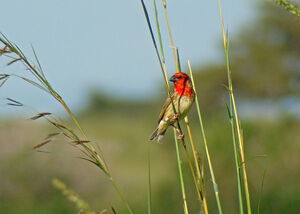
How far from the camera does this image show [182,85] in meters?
4.28

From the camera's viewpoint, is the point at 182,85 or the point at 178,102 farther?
the point at 182,85

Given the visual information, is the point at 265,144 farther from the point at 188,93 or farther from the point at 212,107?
the point at 188,93

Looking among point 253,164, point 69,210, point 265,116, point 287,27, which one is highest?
point 287,27

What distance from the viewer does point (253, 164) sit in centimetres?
1563

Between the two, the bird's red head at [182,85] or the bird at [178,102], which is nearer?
the bird at [178,102]

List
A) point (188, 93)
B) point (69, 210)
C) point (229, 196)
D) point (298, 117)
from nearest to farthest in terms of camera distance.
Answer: point (188, 93) → point (69, 210) → point (229, 196) → point (298, 117)

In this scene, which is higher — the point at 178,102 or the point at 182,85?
the point at 182,85

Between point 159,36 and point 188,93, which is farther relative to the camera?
point 188,93

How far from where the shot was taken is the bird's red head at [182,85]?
4141 mm

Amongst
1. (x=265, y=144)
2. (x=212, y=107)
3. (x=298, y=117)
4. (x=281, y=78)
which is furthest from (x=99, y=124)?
(x=265, y=144)

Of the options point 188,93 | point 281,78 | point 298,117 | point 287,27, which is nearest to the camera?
point 188,93

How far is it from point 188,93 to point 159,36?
5.14ft

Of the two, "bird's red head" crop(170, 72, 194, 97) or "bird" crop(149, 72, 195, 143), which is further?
"bird's red head" crop(170, 72, 194, 97)

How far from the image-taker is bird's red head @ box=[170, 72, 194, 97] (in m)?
4.14
